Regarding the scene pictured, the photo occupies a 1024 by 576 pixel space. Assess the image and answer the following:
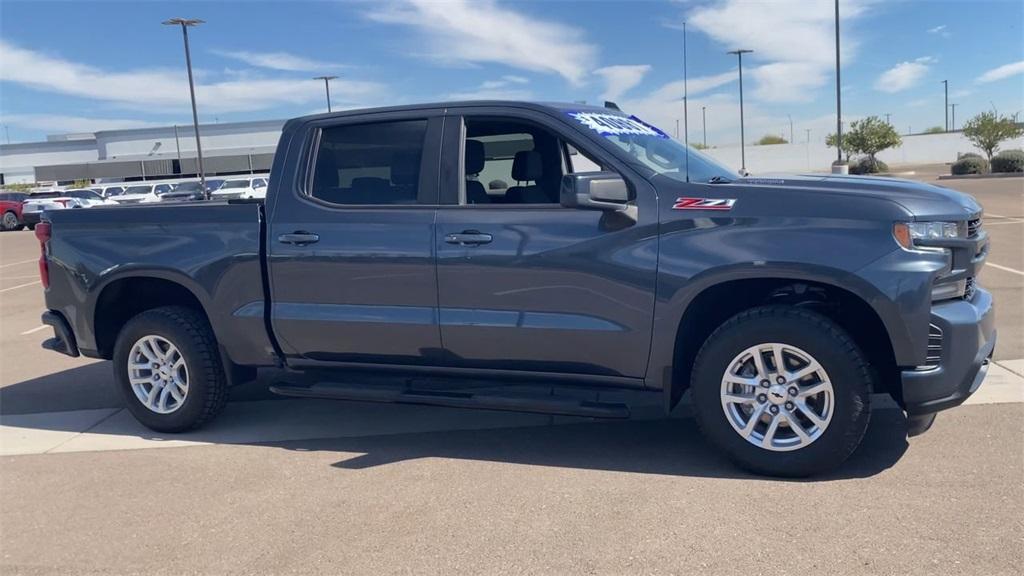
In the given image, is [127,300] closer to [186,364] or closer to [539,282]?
[186,364]

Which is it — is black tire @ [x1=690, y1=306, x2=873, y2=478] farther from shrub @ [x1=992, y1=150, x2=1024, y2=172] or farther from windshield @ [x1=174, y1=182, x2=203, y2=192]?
shrub @ [x1=992, y1=150, x2=1024, y2=172]

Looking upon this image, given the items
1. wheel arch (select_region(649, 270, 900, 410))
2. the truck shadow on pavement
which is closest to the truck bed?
the truck shadow on pavement

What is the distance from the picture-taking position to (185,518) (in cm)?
409

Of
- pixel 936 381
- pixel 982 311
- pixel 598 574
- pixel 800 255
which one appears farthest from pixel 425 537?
pixel 982 311

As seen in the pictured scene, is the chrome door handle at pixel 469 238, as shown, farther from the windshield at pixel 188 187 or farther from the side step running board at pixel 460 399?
the windshield at pixel 188 187

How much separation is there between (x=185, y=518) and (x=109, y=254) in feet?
6.99

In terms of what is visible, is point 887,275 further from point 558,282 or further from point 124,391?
point 124,391

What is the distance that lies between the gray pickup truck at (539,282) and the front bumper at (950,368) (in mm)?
11

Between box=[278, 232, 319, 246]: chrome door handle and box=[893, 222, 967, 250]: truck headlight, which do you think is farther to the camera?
Answer: box=[278, 232, 319, 246]: chrome door handle

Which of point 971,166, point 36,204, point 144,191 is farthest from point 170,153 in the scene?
point 971,166

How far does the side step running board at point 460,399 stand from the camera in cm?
435

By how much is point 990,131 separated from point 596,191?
48327 mm

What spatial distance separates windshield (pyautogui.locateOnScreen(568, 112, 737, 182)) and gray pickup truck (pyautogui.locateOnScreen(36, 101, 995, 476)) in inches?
1.0

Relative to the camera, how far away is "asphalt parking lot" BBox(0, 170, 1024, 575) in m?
3.49
